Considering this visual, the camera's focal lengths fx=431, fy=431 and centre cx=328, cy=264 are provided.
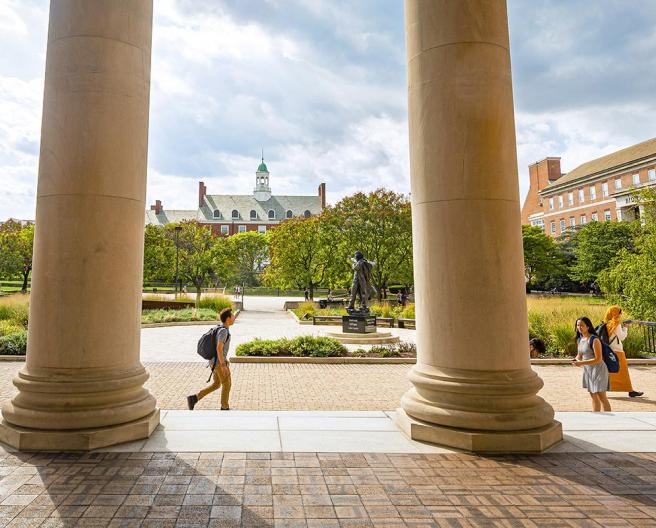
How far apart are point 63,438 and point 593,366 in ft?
27.1

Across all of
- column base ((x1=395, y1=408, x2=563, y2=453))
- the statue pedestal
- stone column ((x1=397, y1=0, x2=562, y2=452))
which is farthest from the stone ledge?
column base ((x1=395, y1=408, x2=563, y2=453))

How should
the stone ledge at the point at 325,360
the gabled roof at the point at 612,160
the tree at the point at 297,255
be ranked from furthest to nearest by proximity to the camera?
the gabled roof at the point at 612,160
the tree at the point at 297,255
the stone ledge at the point at 325,360

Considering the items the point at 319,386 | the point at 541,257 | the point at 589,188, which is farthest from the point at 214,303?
the point at 589,188

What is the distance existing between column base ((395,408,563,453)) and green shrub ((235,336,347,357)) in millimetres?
9544

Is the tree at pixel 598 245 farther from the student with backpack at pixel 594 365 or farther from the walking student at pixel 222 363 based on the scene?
the walking student at pixel 222 363

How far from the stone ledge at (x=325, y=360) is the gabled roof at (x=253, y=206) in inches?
3886

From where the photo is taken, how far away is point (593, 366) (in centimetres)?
779

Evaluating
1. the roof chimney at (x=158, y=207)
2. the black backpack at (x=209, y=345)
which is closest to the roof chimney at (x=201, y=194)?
the roof chimney at (x=158, y=207)

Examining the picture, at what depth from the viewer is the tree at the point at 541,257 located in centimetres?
6094

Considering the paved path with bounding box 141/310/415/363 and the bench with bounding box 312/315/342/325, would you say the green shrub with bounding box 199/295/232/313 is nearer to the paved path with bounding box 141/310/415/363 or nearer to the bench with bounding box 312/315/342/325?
the paved path with bounding box 141/310/415/363

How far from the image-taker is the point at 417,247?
5492 mm

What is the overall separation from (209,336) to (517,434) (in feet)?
16.3

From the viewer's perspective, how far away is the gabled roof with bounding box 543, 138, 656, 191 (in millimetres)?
63812

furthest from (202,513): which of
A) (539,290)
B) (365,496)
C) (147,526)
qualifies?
(539,290)
